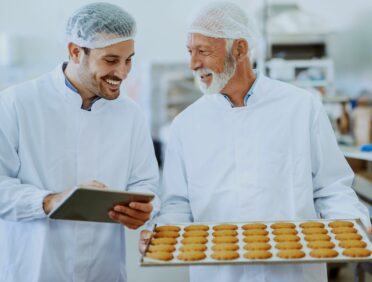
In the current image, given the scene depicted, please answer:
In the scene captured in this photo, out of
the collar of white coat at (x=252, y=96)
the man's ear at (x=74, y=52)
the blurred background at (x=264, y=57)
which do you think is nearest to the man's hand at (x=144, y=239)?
the collar of white coat at (x=252, y=96)

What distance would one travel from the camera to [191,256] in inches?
57.0

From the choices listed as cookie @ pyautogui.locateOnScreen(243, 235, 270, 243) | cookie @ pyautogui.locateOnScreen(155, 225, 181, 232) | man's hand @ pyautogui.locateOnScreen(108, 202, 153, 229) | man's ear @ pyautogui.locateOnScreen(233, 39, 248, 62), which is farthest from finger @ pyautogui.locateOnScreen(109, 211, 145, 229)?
man's ear @ pyautogui.locateOnScreen(233, 39, 248, 62)

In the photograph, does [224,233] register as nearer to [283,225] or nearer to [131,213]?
[283,225]

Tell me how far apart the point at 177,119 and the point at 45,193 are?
1.81 feet

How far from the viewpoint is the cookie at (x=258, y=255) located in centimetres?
143

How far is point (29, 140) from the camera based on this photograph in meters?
1.68

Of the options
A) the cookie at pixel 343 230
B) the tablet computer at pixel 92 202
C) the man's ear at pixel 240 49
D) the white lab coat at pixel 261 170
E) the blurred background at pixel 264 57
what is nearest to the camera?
the tablet computer at pixel 92 202

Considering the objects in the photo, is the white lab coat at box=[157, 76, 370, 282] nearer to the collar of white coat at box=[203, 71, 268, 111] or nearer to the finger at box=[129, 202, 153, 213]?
the collar of white coat at box=[203, 71, 268, 111]

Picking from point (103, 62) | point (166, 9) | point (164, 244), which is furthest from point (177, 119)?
point (166, 9)

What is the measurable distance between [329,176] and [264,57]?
9.25ft

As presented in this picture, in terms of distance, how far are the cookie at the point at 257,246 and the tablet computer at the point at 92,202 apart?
334 mm

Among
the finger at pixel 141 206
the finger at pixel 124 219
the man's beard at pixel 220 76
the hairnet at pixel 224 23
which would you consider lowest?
the finger at pixel 124 219

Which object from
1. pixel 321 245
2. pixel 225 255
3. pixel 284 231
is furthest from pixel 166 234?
pixel 321 245

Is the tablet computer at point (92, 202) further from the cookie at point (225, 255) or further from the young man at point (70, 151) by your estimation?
the cookie at point (225, 255)
